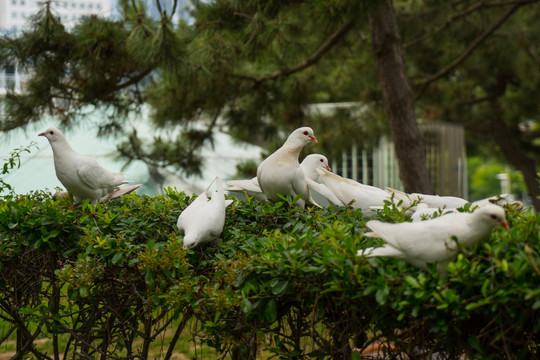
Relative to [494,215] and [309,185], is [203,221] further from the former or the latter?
[494,215]

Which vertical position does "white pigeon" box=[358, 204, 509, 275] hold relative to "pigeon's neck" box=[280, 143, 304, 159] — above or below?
below

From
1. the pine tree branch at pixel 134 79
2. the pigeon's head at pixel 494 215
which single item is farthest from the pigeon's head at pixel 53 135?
the pine tree branch at pixel 134 79

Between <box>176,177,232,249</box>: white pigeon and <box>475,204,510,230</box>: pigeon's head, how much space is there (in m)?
1.00

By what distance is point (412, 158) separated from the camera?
5.62 m

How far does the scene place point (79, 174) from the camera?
2869 millimetres

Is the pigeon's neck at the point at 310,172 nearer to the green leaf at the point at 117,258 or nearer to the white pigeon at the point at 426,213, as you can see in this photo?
the white pigeon at the point at 426,213

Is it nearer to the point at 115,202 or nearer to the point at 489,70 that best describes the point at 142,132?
the point at 115,202

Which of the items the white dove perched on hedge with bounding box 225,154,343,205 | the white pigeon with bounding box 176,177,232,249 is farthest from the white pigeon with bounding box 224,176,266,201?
the white pigeon with bounding box 176,177,232,249

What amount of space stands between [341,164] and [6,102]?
15.9ft

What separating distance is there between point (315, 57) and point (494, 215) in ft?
15.4

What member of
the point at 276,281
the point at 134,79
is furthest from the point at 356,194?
the point at 134,79

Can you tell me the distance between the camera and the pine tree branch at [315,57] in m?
5.75

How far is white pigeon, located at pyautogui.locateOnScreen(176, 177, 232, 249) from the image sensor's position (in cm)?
214

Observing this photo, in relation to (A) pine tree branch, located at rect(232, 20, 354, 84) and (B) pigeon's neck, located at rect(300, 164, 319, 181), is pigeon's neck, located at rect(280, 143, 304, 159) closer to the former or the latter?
(B) pigeon's neck, located at rect(300, 164, 319, 181)
